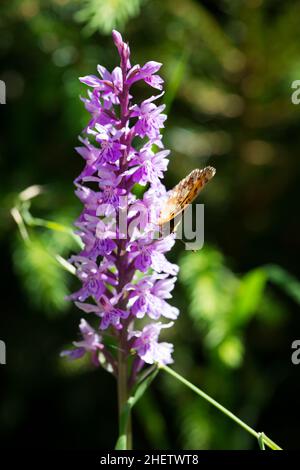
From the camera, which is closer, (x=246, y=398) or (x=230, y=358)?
(x=230, y=358)

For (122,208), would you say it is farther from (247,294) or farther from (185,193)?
(247,294)

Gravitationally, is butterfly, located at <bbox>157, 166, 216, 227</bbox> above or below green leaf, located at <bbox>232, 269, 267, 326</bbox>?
above

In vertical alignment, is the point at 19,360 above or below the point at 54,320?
below

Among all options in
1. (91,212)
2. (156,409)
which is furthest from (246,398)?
(91,212)

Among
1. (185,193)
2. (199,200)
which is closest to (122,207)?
(185,193)

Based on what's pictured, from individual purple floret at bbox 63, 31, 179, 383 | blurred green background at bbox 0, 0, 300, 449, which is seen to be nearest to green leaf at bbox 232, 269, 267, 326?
blurred green background at bbox 0, 0, 300, 449

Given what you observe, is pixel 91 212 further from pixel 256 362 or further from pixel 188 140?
pixel 256 362

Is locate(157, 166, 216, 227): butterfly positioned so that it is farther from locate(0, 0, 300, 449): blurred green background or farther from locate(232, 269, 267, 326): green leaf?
locate(0, 0, 300, 449): blurred green background

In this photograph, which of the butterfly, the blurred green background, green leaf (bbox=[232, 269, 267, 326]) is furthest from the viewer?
the blurred green background

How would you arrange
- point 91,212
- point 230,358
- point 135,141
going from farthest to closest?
point 135,141 < point 230,358 < point 91,212
